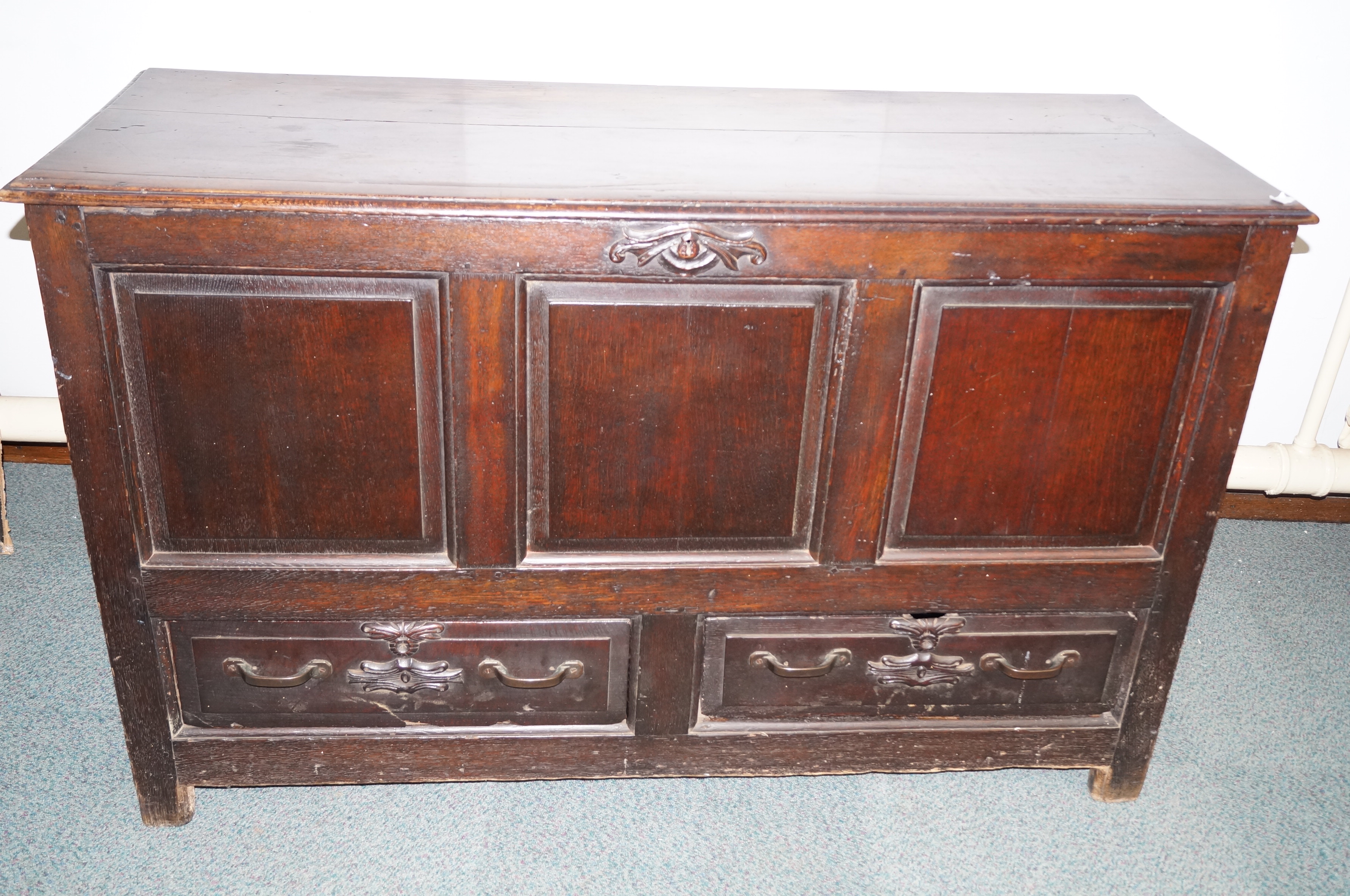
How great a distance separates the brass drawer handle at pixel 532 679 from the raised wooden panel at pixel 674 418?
0.16 meters

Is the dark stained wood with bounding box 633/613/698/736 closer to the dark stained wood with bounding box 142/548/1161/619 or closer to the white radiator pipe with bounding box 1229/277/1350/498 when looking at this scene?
the dark stained wood with bounding box 142/548/1161/619

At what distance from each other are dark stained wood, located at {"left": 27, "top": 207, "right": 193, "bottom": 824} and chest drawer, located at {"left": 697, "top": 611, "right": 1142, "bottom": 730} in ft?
2.23

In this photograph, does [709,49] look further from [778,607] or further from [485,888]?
[485,888]

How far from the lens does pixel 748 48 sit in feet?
6.01

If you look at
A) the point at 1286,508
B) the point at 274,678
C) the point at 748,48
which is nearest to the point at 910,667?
the point at 274,678

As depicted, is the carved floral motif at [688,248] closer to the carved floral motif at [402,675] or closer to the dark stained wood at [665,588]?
the dark stained wood at [665,588]

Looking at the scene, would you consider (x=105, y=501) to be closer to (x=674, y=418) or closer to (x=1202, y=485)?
(x=674, y=418)

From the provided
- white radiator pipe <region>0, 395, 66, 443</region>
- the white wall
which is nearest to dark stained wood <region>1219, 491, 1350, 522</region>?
the white wall

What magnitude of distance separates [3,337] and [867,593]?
165 cm

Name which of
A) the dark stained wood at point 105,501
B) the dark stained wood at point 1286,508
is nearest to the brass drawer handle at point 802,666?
the dark stained wood at point 105,501

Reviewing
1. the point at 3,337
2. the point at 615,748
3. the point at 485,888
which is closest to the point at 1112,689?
the point at 615,748

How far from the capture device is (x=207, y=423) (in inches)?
50.9

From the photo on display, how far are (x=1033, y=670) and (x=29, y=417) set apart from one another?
173cm

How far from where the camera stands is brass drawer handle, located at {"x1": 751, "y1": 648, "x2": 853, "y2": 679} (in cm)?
149
